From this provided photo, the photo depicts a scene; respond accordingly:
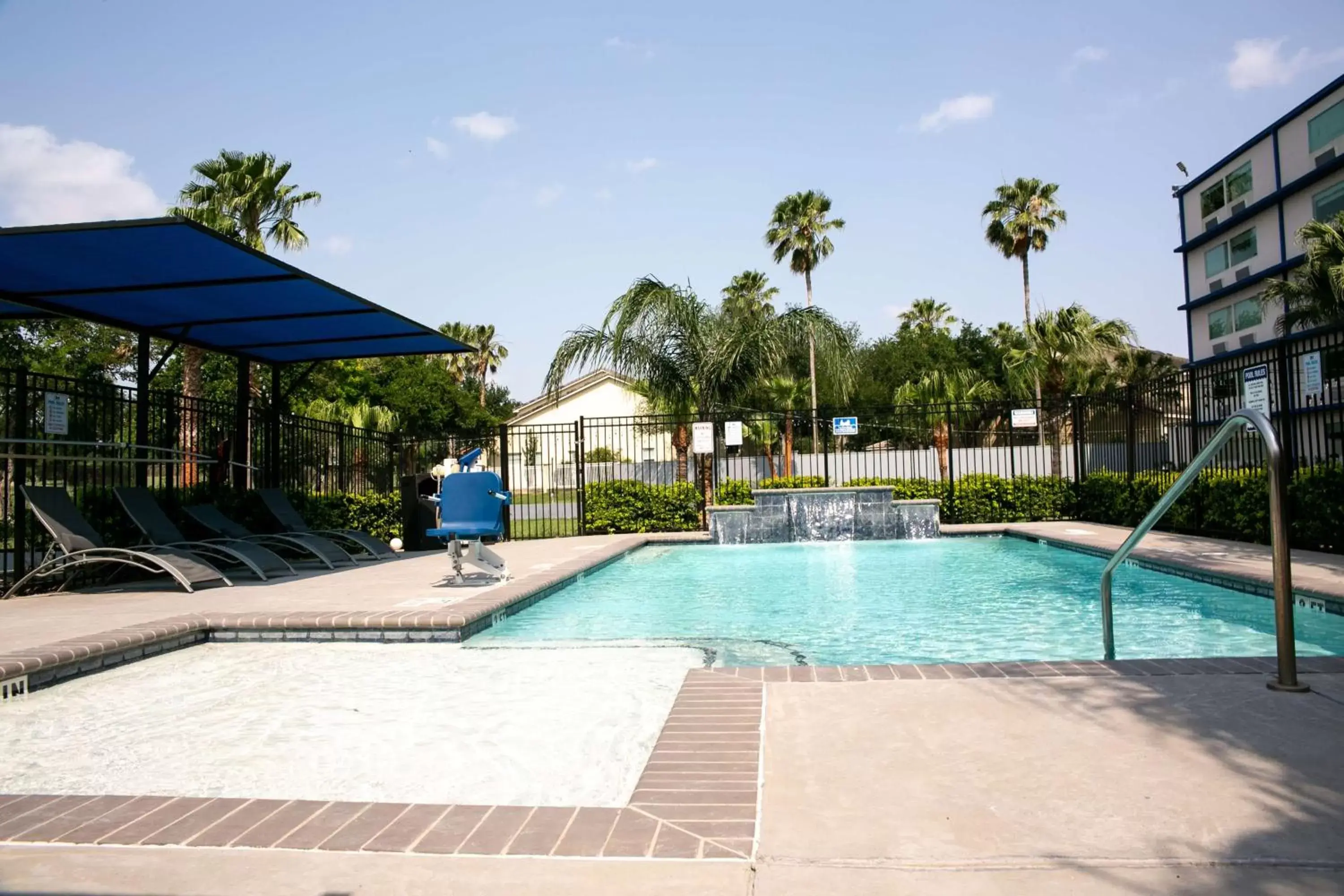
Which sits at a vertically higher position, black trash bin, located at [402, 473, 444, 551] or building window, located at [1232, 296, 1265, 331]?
building window, located at [1232, 296, 1265, 331]

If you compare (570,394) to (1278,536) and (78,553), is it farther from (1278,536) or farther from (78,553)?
(1278,536)

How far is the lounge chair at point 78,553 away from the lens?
24.5ft

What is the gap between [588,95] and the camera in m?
13.1

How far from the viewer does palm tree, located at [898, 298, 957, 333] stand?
4947 cm

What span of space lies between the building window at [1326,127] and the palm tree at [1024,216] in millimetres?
8536

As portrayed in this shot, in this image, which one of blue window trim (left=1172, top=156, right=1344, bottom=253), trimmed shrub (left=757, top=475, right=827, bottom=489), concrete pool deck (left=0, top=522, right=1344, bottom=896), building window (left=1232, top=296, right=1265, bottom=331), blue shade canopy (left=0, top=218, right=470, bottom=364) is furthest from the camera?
building window (left=1232, top=296, right=1265, bottom=331)

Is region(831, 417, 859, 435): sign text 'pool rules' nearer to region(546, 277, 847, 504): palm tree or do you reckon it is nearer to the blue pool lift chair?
region(546, 277, 847, 504): palm tree

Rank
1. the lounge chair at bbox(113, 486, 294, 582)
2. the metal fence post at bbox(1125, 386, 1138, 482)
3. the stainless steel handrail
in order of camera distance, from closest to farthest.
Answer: the stainless steel handrail, the lounge chair at bbox(113, 486, 294, 582), the metal fence post at bbox(1125, 386, 1138, 482)

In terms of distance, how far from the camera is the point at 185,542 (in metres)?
8.45

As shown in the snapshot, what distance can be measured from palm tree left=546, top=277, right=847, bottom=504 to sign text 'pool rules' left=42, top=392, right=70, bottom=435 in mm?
8884

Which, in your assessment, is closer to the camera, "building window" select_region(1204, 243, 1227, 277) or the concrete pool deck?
the concrete pool deck

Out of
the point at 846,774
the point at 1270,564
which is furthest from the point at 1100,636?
the point at 846,774

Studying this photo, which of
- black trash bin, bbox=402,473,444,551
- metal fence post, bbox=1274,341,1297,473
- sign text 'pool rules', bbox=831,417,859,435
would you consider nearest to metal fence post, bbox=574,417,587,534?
black trash bin, bbox=402,473,444,551

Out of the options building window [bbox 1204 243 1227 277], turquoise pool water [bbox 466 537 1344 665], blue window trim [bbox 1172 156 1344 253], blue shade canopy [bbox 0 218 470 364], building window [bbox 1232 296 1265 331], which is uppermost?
blue window trim [bbox 1172 156 1344 253]
